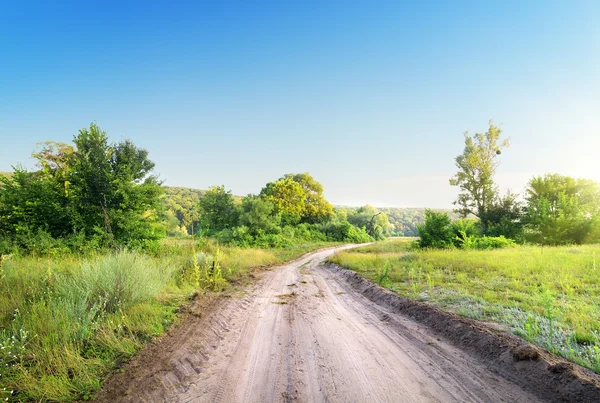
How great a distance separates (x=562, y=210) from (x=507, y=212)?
631 cm

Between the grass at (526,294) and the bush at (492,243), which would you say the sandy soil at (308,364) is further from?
the bush at (492,243)

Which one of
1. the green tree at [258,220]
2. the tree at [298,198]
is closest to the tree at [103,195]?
the green tree at [258,220]

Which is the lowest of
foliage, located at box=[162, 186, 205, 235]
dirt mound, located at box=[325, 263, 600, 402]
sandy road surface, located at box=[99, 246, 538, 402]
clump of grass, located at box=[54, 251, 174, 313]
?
sandy road surface, located at box=[99, 246, 538, 402]

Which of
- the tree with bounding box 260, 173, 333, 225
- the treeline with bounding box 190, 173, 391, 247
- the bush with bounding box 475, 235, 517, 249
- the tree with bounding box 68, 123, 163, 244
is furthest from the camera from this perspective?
the tree with bounding box 260, 173, 333, 225

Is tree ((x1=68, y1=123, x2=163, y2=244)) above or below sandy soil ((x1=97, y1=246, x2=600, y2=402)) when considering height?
above

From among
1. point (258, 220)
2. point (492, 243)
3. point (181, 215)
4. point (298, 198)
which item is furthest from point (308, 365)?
point (181, 215)

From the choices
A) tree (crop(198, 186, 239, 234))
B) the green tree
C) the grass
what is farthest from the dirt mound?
tree (crop(198, 186, 239, 234))

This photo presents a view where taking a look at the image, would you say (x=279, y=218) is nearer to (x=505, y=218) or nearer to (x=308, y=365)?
(x=505, y=218)

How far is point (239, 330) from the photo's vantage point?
5133mm

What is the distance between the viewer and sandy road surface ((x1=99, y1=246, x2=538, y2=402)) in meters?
3.00

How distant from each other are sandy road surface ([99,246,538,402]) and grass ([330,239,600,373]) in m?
1.32

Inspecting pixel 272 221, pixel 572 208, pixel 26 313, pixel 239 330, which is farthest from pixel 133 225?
pixel 572 208

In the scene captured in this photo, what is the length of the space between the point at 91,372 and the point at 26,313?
7.60 feet

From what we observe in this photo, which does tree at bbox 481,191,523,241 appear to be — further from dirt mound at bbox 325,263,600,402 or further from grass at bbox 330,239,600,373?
dirt mound at bbox 325,263,600,402
